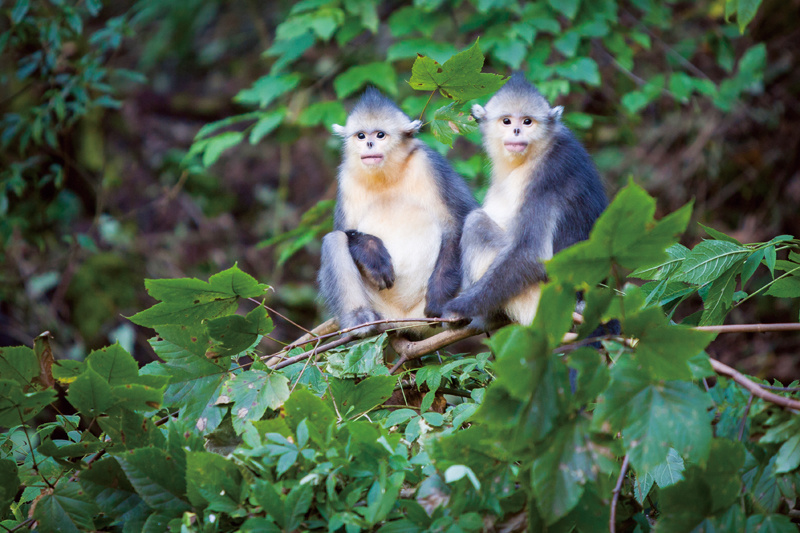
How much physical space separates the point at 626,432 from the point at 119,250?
266 inches

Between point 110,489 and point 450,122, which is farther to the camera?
point 450,122

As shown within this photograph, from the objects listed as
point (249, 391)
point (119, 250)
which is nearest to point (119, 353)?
point (249, 391)

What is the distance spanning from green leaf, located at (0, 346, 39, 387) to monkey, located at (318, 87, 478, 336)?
65.2 inches

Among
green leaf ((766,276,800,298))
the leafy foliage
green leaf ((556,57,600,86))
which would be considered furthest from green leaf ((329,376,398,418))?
green leaf ((556,57,600,86))

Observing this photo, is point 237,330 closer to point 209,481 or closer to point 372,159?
point 209,481

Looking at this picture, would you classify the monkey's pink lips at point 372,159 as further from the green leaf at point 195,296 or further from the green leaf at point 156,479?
the green leaf at point 156,479

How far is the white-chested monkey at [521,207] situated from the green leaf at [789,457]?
4.76 feet

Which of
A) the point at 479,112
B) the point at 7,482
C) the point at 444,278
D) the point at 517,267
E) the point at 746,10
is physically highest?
the point at 746,10

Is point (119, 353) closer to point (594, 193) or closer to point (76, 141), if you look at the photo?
point (594, 193)

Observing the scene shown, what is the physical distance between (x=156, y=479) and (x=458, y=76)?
63.4 inches

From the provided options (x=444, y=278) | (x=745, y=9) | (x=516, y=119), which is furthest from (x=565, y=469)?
(x=516, y=119)

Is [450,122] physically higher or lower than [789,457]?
higher

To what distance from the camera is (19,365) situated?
5.88ft

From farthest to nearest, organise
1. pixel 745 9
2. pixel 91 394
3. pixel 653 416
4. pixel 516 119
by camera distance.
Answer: pixel 516 119
pixel 745 9
pixel 91 394
pixel 653 416
